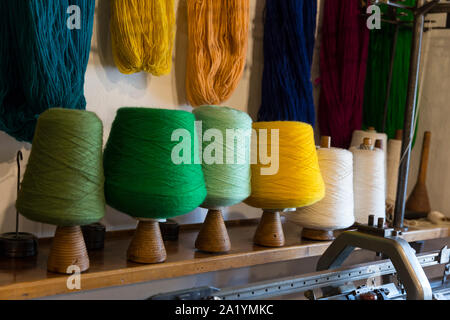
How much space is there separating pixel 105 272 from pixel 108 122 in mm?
378

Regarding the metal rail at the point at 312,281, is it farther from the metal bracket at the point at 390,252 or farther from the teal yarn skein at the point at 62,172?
the teal yarn skein at the point at 62,172

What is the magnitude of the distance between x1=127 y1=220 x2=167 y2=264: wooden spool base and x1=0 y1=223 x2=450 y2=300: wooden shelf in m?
0.01

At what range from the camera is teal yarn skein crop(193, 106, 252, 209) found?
0.88 metres

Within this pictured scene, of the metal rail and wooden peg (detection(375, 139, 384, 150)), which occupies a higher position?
wooden peg (detection(375, 139, 384, 150))

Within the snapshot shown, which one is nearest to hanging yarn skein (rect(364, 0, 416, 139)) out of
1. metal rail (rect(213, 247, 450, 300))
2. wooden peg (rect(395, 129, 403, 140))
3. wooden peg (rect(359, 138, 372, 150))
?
wooden peg (rect(395, 129, 403, 140))

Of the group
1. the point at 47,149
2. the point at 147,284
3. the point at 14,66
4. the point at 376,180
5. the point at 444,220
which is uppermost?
the point at 14,66

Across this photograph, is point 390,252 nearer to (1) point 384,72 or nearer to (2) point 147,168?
(2) point 147,168

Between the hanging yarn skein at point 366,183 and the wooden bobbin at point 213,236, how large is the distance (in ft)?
1.38

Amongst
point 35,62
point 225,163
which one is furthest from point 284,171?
point 35,62

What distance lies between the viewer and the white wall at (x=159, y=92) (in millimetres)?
944

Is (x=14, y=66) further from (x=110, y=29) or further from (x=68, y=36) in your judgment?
(x=110, y=29)

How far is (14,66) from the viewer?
34.4 inches

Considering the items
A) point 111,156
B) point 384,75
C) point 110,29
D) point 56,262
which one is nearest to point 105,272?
point 56,262

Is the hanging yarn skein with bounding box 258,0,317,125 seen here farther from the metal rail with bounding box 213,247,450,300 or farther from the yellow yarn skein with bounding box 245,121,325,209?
the metal rail with bounding box 213,247,450,300
